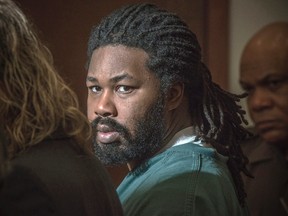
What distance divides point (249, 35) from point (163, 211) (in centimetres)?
129

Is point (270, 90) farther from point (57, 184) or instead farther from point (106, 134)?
point (57, 184)

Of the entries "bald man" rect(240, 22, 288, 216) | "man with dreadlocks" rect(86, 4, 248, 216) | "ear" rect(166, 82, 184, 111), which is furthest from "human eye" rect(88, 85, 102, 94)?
"bald man" rect(240, 22, 288, 216)

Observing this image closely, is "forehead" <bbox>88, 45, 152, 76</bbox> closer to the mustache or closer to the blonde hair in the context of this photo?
the mustache

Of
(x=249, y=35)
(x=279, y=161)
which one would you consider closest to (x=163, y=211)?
(x=279, y=161)

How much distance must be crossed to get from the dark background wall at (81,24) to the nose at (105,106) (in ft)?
2.66

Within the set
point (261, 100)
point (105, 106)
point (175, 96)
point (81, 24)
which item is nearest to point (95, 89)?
point (105, 106)

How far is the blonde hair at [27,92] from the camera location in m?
0.94

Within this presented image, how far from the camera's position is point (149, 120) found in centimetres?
141

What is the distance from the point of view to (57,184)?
930 mm

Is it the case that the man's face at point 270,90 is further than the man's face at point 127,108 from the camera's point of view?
Yes

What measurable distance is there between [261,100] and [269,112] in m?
0.05

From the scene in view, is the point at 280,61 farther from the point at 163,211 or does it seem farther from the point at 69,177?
the point at 69,177

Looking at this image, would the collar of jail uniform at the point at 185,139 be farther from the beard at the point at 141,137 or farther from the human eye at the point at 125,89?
the human eye at the point at 125,89

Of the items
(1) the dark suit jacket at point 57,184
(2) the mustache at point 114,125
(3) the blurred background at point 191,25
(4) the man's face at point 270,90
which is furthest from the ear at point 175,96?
(3) the blurred background at point 191,25
